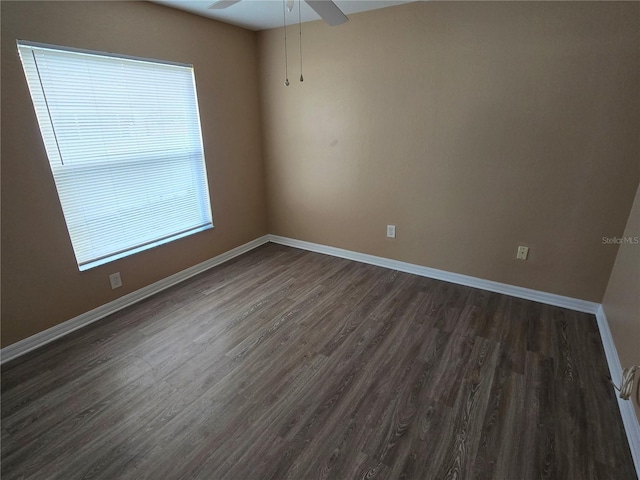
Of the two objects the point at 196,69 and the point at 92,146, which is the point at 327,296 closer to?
the point at 92,146

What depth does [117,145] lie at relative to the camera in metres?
2.58

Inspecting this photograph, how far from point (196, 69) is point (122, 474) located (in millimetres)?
3015

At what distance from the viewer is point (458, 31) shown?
258 cm

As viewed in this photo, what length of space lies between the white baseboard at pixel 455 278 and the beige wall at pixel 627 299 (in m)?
0.21

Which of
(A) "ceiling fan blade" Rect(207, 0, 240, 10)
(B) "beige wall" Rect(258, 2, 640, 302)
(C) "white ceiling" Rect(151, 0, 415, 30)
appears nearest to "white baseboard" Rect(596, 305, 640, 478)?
(B) "beige wall" Rect(258, 2, 640, 302)

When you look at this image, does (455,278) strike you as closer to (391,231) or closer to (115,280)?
(391,231)

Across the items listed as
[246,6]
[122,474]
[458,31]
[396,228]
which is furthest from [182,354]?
[458,31]

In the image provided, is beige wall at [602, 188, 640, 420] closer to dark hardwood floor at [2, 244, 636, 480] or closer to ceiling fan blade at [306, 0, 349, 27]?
dark hardwood floor at [2, 244, 636, 480]

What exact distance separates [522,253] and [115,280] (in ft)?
11.0

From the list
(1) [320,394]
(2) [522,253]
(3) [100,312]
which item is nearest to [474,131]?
(2) [522,253]

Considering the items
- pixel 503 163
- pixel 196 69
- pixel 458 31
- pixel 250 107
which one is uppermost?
pixel 458 31

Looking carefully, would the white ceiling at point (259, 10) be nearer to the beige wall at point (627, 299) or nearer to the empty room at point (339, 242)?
the empty room at point (339, 242)

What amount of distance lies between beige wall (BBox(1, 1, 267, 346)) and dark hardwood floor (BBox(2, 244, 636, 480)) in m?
0.31

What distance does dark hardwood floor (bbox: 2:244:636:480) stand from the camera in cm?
152
